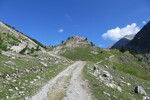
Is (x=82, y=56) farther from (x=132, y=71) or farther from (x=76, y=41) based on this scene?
(x=76, y=41)


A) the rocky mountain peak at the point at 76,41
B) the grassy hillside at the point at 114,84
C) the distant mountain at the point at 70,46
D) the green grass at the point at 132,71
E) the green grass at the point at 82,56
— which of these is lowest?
the grassy hillside at the point at 114,84

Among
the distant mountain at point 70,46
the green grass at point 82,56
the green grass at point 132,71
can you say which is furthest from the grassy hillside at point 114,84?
the distant mountain at point 70,46

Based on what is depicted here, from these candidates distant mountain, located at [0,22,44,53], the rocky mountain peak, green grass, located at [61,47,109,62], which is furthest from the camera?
the rocky mountain peak

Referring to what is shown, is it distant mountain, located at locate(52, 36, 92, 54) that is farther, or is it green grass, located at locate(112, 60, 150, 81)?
distant mountain, located at locate(52, 36, 92, 54)

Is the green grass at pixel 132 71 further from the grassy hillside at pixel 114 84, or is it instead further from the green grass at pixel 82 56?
the grassy hillside at pixel 114 84

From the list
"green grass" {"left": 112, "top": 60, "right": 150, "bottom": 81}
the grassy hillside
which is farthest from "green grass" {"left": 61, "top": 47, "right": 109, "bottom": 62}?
the grassy hillside

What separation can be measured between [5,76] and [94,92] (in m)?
12.9

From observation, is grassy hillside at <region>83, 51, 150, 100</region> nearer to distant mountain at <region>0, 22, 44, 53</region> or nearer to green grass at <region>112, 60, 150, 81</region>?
distant mountain at <region>0, 22, 44, 53</region>

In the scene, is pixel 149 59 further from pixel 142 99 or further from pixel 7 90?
pixel 7 90

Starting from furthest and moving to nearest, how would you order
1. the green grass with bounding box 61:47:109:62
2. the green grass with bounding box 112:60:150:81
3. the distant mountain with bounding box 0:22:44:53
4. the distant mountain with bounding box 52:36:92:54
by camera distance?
the distant mountain with bounding box 52:36:92:54
the green grass with bounding box 61:47:109:62
the green grass with bounding box 112:60:150:81
the distant mountain with bounding box 0:22:44:53

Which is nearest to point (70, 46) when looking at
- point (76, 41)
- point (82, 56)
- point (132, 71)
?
point (76, 41)

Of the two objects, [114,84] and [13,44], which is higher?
[13,44]

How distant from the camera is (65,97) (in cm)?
1844

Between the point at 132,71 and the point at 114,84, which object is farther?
the point at 132,71
